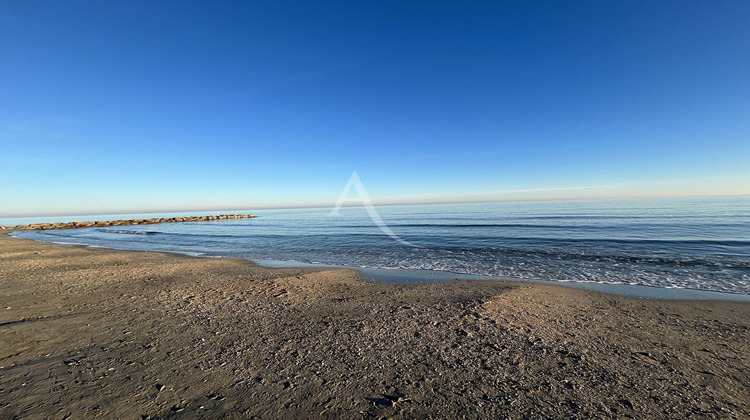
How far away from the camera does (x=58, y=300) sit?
7.98 m

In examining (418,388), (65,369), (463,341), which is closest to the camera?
(418,388)

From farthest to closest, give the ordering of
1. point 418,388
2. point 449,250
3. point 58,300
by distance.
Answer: point 449,250 < point 58,300 < point 418,388

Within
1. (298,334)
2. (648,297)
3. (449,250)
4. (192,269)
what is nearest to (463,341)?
(298,334)

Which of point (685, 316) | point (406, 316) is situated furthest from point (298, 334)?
point (685, 316)

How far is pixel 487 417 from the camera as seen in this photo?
11.2 feet

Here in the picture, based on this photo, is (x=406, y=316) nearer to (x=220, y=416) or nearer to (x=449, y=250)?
(x=220, y=416)

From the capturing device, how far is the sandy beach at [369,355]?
11.9 feet

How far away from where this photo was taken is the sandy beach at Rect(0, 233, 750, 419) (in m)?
3.64

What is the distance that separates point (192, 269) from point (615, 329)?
15.7 meters

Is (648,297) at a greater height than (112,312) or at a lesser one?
lesser

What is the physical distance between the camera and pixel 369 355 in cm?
489

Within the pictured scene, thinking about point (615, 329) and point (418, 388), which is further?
point (615, 329)

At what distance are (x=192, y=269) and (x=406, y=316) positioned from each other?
11.4 m

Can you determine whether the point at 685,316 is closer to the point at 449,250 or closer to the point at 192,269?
the point at 449,250
